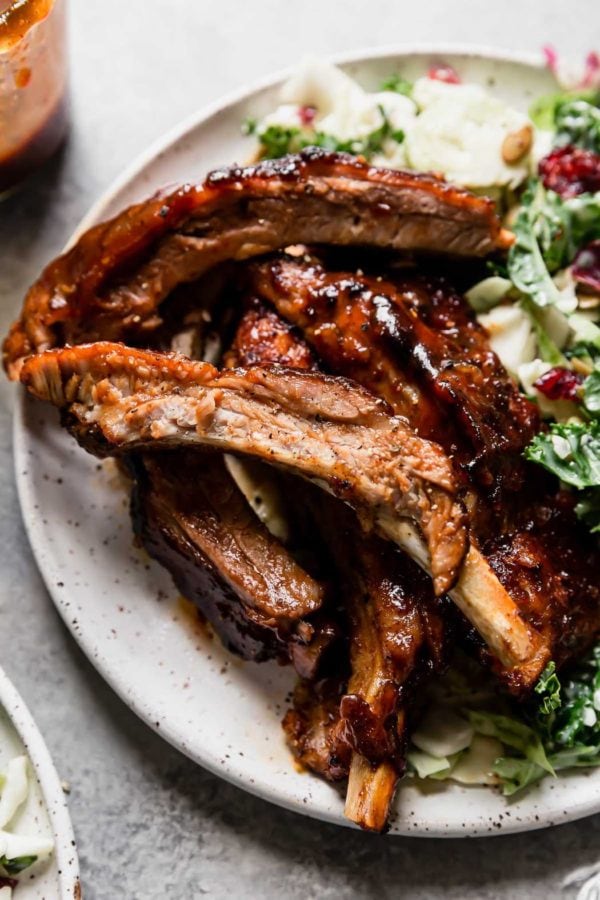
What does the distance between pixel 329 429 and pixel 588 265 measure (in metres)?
1.36

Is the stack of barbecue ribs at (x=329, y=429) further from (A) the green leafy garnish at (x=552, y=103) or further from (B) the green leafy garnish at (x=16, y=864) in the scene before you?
(B) the green leafy garnish at (x=16, y=864)

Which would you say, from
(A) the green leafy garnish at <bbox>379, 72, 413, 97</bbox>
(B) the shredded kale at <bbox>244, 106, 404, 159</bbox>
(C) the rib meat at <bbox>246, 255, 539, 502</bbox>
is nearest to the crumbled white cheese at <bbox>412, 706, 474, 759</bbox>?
(C) the rib meat at <bbox>246, 255, 539, 502</bbox>

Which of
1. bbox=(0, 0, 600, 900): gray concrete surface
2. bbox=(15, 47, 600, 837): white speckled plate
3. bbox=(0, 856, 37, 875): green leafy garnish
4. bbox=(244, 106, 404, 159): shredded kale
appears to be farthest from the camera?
bbox=(244, 106, 404, 159): shredded kale

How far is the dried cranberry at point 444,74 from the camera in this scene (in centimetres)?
426

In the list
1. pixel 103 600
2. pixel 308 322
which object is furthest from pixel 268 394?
pixel 103 600

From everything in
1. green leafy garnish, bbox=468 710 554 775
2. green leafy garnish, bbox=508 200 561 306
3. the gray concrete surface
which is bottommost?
the gray concrete surface

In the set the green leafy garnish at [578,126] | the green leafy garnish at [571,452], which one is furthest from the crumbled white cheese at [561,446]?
the green leafy garnish at [578,126]

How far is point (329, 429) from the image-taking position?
319 cm

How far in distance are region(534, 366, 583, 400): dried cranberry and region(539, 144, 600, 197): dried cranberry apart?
72 centimetres

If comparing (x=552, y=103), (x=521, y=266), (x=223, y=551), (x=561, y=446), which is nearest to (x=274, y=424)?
(x=223, y=551)

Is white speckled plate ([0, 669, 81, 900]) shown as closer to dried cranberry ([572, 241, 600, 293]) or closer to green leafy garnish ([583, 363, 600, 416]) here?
green leafy garnish ([583, 363, 600, 416])

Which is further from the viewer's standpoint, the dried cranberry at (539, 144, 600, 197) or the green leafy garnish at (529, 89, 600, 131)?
the green leafy garnish at (529, 89, 600, 131)

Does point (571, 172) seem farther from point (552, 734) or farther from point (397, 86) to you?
point (552, 734)

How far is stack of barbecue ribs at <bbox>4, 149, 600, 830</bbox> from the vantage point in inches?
126
